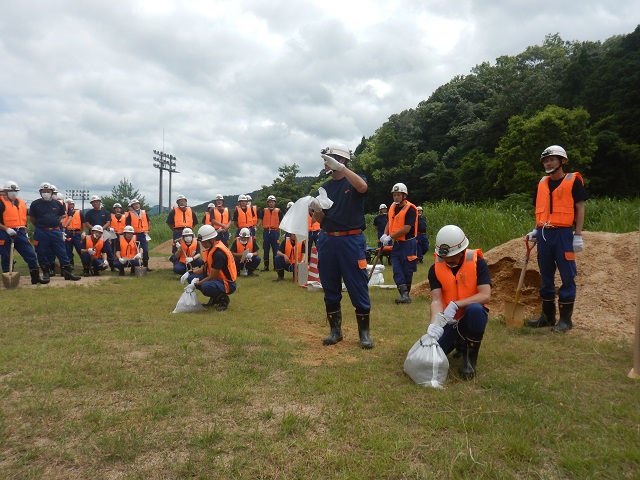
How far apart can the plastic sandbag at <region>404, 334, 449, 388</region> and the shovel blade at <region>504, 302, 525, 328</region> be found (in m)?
2.39

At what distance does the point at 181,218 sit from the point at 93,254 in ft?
8.00

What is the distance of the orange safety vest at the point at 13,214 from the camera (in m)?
8.62

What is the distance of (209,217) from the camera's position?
12.4m

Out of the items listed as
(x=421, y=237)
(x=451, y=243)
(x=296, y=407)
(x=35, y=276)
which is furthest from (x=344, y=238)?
(x=421, y=237)

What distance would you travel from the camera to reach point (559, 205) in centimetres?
511

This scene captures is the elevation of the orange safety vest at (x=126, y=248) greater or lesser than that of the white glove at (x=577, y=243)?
lesser

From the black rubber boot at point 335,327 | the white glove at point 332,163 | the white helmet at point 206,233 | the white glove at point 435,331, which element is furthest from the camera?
the white helmet at point 206,233

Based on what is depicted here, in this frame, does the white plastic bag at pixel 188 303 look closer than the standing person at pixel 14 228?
Yes

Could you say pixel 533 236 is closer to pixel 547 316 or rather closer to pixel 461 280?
pixel 547 316

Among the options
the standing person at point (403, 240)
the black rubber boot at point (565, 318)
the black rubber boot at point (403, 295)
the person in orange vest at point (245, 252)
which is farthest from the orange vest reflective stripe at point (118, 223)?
the black rubber boot at point (565, 318)

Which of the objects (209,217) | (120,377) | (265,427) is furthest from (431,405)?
(209,217)

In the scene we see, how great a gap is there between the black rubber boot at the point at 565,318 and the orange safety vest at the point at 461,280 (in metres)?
2.02

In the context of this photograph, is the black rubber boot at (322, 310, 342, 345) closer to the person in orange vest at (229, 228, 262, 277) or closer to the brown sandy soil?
the brown sandy soil

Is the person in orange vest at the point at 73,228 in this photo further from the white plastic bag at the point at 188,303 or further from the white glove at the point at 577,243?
the white glove at the point at 577,243
